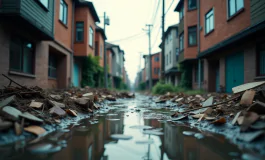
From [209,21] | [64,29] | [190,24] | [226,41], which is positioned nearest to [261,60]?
[226,41]

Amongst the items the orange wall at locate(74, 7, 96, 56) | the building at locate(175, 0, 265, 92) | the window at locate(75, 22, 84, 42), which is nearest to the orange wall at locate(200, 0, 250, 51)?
the building at locate(175, 0, 265, 92)

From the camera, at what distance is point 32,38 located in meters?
7.62

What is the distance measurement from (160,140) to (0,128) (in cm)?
173

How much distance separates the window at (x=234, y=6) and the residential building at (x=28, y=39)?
8421 millimetres

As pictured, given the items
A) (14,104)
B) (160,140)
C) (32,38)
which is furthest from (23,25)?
(160,140)

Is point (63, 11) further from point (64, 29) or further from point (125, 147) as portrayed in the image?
point (125, 147)

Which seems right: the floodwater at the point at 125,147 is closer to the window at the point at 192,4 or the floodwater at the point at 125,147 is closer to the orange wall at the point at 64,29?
the orange wall at the point at 64,29

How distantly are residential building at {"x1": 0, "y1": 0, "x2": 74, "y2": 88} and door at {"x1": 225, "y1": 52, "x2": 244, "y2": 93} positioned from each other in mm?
8798

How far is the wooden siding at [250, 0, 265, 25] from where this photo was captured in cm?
627

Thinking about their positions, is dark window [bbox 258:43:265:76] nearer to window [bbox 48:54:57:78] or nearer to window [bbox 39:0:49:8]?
window [bbox 39:0:49:8]

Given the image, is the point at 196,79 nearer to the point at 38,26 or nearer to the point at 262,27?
the point at 262,27

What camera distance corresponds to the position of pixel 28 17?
20.0 feet

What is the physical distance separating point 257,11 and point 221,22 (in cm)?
354

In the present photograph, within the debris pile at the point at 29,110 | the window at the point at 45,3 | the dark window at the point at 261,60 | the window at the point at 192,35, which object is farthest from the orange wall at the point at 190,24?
the debris pile at the point at 29,110
